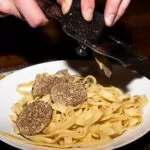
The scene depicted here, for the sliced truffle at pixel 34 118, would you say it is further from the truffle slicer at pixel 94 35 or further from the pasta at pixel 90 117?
the truffle slicer at pixel 94 35

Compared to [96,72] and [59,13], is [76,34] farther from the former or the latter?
[96,72]

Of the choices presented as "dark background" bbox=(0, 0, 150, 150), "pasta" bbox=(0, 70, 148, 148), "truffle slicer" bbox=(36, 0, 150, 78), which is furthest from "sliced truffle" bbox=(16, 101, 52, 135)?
"dark background" bbox=(0, 0, 150, 150)

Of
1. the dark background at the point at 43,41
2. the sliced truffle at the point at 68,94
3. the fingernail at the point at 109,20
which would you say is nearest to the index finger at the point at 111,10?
the fingernail at the point at 109,20

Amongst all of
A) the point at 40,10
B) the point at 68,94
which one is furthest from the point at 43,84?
the point at 40,10

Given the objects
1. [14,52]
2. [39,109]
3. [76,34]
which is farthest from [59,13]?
[14,52]

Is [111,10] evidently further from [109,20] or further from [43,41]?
[43,41]

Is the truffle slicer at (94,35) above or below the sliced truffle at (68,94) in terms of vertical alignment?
above

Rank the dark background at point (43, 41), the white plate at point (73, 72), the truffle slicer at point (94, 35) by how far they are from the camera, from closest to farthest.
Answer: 1. the truffle slicer at point (94, 35)
2. the white plate at point (73, 72)
3. the dark background at point (43, 41)
